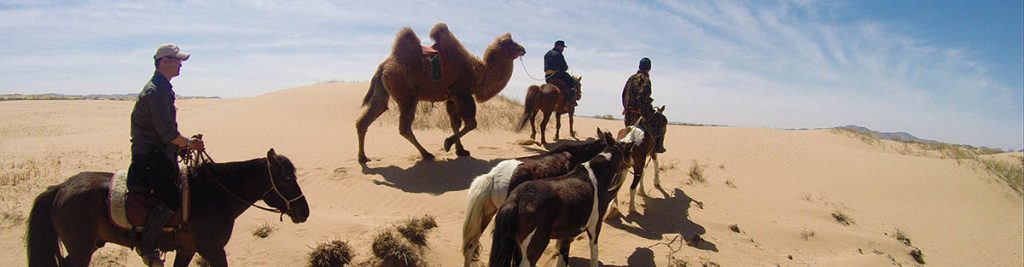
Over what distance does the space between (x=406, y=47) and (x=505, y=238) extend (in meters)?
5.86

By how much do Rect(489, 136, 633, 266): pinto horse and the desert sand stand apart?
1.21 metres

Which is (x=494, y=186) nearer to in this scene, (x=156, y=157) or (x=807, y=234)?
(x=156, y=157)

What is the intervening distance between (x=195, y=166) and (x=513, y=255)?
2.82m

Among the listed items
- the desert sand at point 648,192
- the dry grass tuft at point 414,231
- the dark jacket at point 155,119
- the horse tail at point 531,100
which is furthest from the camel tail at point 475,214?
the horse tail at point 531,100

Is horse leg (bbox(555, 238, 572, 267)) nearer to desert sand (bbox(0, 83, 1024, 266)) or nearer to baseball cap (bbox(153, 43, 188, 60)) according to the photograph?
desert sand (bbox(0, 83, 1024, 266))

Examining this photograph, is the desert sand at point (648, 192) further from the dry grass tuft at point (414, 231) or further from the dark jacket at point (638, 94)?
the dark jacket at point (638, 94)

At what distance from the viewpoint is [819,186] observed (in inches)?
486

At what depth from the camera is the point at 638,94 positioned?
915cm

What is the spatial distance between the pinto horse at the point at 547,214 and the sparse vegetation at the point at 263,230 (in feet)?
11.0

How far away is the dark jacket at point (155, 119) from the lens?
4.07 meters

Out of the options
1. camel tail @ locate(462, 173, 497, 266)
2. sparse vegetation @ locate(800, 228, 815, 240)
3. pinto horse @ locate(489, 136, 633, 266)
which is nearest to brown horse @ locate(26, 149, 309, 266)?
camel tail @ locate(462, 173, 497, 266)

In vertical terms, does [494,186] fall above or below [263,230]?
above

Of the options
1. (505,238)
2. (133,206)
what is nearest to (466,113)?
(505,238)

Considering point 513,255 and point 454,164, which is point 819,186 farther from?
point 513,255
